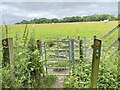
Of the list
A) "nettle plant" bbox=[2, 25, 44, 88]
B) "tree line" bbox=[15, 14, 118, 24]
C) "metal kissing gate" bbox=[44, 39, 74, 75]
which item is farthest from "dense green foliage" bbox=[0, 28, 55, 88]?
"metal kissing gate" bbox=[44, 39, 74, 75]

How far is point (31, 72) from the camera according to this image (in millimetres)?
1769

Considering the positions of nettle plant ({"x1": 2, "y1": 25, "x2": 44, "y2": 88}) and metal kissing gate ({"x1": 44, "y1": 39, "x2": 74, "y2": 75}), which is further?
metal kissing gate ({"x1": 44, "y1": 39, "x2": 74, "y2": 75})

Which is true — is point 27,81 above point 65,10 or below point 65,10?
below

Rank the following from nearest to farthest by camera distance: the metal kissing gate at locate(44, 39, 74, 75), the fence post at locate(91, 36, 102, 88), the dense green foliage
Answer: the fence post at locate(91, 36, 102, 88)
the dense green foliage
the metal kissing gate at locate(44, 39, 74, 75)

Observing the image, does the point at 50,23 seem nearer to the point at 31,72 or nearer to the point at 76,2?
the point at 76,2

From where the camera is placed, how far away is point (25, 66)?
163cm

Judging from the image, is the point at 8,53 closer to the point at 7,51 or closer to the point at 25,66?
the point at 7,51

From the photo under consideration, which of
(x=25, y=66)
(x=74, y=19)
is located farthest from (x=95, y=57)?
(x=74, y=19)

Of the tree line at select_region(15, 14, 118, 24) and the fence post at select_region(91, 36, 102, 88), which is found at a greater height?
the tree line at select_region(15, 14, 118, 24)

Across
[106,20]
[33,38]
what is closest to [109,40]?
[106,20]

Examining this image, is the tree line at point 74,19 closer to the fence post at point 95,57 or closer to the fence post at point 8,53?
the fence post at point 8,53

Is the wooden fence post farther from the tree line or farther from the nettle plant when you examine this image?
the tree line

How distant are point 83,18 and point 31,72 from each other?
654 mm

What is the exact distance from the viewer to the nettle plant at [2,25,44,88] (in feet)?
4.99
